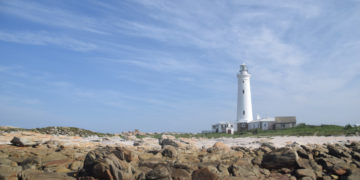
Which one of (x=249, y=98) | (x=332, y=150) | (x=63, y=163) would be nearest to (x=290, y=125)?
(x=249, y=98)

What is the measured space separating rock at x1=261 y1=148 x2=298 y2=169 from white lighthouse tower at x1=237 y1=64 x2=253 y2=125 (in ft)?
132

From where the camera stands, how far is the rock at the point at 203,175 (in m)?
9.51

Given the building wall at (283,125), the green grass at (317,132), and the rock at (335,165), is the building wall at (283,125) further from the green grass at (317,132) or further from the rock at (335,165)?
the rock at (335,165)

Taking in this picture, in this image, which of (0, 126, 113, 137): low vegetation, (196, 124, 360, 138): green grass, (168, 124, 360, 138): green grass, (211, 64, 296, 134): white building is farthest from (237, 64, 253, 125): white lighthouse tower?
(0, 126, 113, 137): low vegetation

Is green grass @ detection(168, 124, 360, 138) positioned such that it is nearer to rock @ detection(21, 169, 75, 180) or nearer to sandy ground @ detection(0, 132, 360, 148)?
sandy ground @ detection(0, 132, 360, 148)

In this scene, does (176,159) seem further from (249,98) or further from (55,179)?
(249,98)

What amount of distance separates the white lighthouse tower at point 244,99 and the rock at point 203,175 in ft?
140

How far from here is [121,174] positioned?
879 centimetres

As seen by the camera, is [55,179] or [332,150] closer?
[55,179]

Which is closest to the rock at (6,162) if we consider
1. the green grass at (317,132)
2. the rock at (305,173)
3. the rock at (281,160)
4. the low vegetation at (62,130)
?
the rock at (281,160)

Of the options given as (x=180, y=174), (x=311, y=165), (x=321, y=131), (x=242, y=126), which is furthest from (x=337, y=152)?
(x=242, y=126)

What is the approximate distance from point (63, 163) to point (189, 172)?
14.0ft

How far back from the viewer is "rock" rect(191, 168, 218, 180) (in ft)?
31.2

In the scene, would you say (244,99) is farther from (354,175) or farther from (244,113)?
(354,175)
